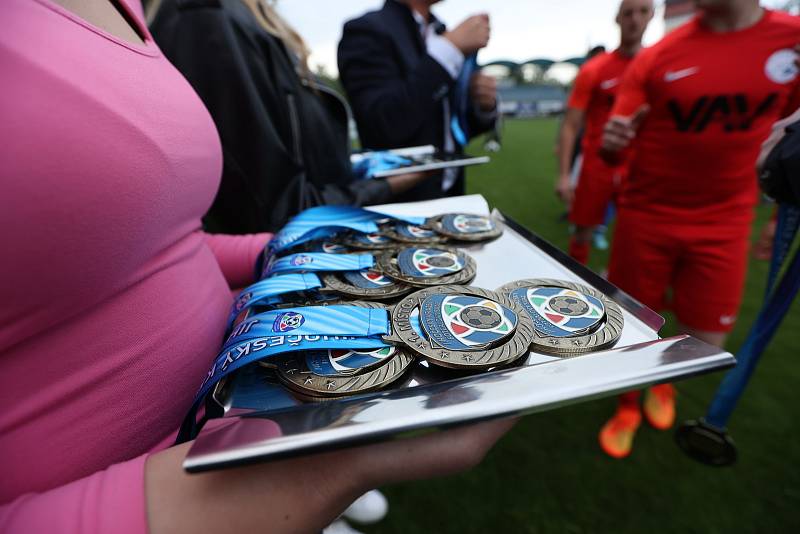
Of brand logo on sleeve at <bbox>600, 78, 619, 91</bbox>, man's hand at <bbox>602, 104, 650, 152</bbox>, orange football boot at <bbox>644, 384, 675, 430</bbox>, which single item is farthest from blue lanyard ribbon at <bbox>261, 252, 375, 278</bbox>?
brand logo on sleeve at <bbox>600, 78, 619, 91</bbox>

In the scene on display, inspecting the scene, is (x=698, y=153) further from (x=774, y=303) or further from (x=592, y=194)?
(x=592, y=194)

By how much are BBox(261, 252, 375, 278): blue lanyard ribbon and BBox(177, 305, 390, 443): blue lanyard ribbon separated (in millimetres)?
97

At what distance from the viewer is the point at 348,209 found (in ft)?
2.17

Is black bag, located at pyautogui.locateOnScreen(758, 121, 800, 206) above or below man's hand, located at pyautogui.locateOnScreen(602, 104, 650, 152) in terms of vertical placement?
above

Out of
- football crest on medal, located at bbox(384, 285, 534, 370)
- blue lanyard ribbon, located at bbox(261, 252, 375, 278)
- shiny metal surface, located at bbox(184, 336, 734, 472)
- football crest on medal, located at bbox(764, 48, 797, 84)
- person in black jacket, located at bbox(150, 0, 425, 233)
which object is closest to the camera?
shiny metal surface, located at bbox(184, 336, 734, 472)

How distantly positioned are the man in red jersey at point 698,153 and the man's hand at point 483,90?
0.42 metres

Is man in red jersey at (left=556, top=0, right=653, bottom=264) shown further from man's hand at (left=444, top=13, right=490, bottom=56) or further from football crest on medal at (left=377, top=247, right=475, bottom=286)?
football crest on medal at (left=377, top=247, right=475, bottom=286)

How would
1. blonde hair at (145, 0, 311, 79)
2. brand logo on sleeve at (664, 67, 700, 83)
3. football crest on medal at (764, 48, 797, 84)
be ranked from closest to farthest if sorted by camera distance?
blonde hair at (145, 0, 311, 79), football crest on medal at (764, 48, 797, 84), brand logo on sleeve at (664, 67, 700, 83)

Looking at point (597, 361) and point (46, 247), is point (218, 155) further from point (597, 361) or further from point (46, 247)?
point (597, 361)

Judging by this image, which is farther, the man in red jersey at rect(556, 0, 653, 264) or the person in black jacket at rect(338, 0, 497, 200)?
the man in red jersey at rect(556, 0, 653, 264)

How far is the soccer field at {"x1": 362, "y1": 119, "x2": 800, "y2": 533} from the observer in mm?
1210

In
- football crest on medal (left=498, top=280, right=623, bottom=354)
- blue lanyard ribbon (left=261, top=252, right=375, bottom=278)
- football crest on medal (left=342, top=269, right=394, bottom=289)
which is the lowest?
football crest on medal (left=498, top=280, right=623, bottom=354)

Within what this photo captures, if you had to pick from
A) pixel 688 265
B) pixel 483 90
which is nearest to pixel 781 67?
pixel 688 265

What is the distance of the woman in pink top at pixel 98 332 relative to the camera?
28cm
